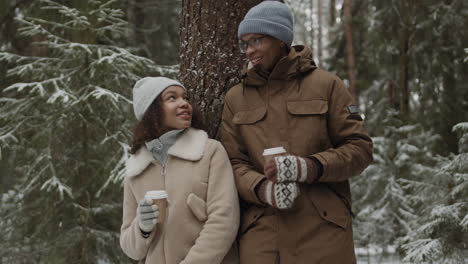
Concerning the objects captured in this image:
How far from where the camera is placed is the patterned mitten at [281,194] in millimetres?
2611

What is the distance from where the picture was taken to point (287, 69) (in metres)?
2.93

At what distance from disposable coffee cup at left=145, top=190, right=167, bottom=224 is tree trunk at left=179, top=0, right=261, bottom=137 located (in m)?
1.09

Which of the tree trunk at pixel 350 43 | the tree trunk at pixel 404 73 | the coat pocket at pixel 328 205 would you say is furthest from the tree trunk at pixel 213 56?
the tree trunk at pixel 350 43

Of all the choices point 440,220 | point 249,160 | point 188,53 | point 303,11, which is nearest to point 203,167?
point 249,160

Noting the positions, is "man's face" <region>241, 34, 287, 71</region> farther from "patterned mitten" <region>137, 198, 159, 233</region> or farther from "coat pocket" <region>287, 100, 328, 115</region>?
"patterned mitten" <region>137, 198, 159, 233</region>

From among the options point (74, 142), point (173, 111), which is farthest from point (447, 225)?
point (74, 142)

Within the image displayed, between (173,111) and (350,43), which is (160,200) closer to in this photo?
(173,111)

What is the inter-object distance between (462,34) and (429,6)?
2.52 feet

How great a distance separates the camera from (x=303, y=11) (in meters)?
22.0

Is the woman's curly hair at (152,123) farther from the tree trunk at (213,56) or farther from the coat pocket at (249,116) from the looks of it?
the tree trunk at (213,56)

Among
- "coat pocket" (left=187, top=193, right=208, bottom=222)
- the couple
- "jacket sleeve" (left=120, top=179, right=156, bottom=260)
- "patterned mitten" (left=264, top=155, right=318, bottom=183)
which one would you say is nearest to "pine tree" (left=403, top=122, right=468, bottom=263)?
the couple

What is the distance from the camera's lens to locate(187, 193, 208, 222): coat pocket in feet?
9.61

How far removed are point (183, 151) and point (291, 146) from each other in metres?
0.68

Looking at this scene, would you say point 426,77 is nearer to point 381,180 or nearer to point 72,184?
point 381,180
